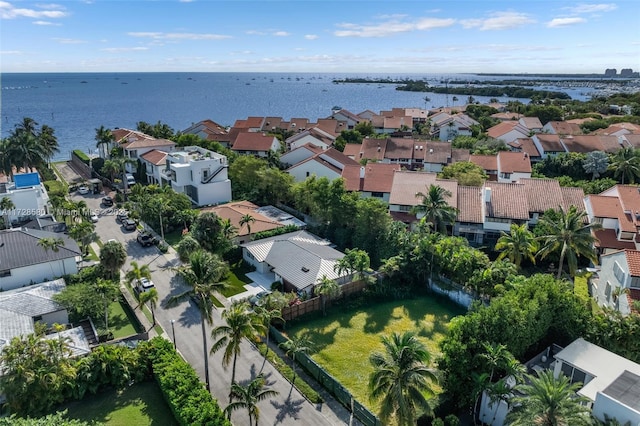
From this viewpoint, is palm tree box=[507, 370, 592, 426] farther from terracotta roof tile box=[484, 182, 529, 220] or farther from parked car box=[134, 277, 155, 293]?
parked car box=[134, 277, 155, 293]

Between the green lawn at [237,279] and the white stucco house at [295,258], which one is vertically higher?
the white stucco house at [295,258]

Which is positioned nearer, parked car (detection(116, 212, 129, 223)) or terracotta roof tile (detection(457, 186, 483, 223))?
terracotta roof tile (detection(457, 186, 483, 223))

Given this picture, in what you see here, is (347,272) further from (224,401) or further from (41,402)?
(41,402)

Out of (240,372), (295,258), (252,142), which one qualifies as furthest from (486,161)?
(240,372)

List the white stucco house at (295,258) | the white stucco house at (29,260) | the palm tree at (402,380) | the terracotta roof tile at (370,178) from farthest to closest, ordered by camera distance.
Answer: the terracotta roof tile at (370,178), the white stucco house at (295,258), the white stucco house at (29,260), the palm tree at (402,380)

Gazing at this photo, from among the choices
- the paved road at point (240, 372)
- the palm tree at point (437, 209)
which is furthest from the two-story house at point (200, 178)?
the palm tree at point (437, 209)

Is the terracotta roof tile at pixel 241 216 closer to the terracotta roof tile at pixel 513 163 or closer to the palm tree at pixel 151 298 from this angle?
the palm tree at pixel 151 298

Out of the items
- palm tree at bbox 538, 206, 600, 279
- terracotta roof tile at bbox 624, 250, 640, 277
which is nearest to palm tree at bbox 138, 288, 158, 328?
palm tree at bbox 538, 206, 600, 279

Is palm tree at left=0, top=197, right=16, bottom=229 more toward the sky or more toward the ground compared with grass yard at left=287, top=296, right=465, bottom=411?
more toward the sky
